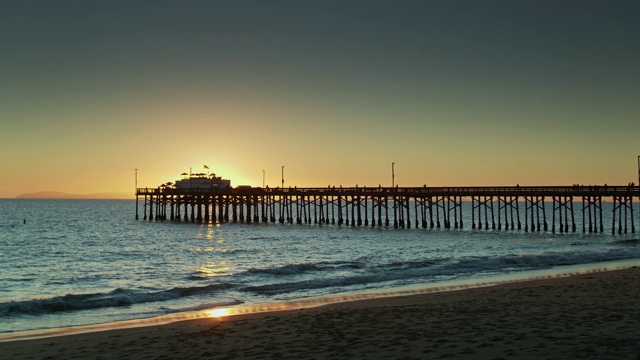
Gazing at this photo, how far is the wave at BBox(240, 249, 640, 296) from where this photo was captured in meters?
21.8

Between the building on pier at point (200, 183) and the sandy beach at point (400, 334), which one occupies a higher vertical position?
the building on pier at point (200, 183)

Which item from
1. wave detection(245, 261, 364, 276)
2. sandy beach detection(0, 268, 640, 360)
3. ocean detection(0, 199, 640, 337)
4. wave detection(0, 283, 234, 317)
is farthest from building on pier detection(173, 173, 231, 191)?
sandy beach detection(0, 268, 640, 360)

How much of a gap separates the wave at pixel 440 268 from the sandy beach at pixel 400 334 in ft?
20.0

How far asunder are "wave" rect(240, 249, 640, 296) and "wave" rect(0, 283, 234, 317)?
2.00 m

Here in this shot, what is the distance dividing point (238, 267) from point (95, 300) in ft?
37.8

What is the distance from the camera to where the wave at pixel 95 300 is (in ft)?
54.7

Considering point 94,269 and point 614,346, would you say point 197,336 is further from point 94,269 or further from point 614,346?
point 94,269

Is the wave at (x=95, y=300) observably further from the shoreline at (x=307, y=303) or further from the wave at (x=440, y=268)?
the shoreline at (x=307, y=303)

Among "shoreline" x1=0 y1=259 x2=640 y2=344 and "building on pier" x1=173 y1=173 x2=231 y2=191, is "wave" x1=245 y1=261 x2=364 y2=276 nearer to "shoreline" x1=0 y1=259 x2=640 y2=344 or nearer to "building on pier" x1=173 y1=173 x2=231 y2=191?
"shoreline" x1=0 y1=259 x2=640 y2=344

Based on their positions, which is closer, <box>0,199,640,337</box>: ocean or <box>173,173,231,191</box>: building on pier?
<box>0,199,640,337</box>: ocean

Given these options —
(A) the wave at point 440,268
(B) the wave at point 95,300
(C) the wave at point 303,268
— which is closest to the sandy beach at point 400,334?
(B) the wave at point 95,300

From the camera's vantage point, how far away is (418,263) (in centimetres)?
2877

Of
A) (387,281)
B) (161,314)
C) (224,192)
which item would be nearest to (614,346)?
(161,314)

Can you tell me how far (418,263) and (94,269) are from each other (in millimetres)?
15875
